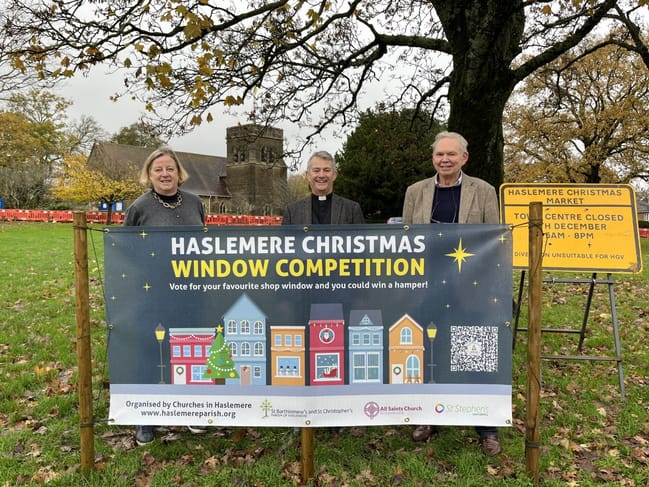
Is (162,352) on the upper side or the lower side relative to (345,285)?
lower

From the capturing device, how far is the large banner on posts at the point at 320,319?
338 cm

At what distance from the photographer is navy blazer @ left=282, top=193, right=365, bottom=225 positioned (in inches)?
163

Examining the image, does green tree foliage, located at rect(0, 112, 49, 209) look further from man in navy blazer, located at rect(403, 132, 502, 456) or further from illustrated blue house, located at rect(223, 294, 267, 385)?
man in navy blazer, located at rect(403, 132, 502, 456)

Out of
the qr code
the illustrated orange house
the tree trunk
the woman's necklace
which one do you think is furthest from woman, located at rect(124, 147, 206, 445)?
the tree trunk

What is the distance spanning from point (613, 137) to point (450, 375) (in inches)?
962

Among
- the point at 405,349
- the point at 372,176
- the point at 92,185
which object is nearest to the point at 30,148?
the point at 92,185

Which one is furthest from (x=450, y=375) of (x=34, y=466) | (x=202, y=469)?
(x=34, y=466)

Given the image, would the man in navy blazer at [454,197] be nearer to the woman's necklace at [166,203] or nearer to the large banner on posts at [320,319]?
the large banner on posts at [320,319]

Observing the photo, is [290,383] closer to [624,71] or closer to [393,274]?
[393,274]

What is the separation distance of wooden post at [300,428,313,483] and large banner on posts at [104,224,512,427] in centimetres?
10

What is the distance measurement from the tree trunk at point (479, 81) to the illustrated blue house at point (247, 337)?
16.2 ft

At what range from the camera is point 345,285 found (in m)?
3.39

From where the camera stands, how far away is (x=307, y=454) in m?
3.49

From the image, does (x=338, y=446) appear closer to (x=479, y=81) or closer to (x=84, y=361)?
(x=84, y=361)
